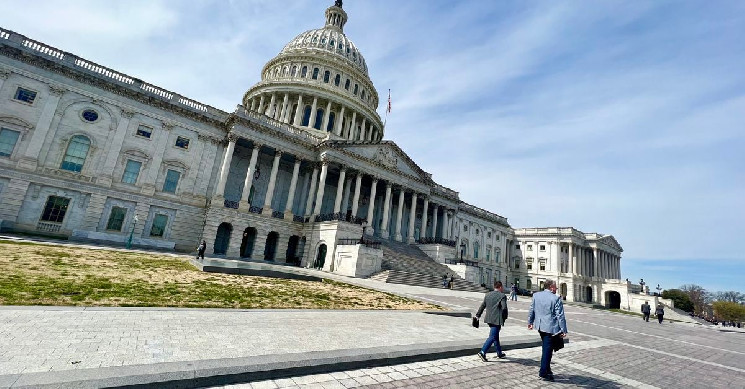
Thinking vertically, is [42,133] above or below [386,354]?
above

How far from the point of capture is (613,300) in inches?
2672

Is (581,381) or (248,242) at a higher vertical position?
(248,242)

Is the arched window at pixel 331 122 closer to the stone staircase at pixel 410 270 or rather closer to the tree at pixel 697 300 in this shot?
the stone staircase at pixel 410 270

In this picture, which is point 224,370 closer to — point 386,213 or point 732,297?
point 386,213

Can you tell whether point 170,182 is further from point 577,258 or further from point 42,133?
point 577,258

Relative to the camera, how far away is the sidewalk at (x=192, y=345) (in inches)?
154

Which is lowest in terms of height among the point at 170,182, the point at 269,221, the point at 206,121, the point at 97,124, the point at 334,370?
the point at 334,370

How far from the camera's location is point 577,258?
7106 centimetres

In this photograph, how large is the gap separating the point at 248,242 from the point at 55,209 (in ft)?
52.1

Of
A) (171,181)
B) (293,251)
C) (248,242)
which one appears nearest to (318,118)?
(293,251)

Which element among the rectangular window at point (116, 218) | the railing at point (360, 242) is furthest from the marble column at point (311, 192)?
the rectangular window at point (116, 218)

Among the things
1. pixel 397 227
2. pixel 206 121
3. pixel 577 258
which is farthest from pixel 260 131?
pixel 577 258

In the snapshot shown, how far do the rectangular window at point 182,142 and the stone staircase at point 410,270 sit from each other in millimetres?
23071

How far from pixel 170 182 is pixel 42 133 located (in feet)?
32.5
